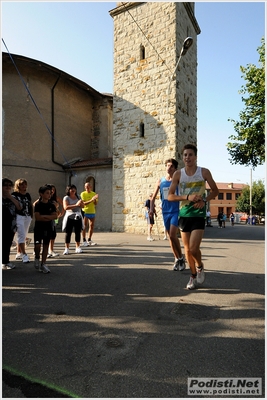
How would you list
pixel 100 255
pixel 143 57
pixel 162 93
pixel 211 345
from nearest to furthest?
pixel 211 345 → pixel 100 255 → pixel 162 93 → pixel 143 57

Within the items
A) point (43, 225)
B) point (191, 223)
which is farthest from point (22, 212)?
point (191, 223)

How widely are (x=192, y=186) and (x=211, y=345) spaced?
2212 millimetres

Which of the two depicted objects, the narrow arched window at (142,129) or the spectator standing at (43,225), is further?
the narrow arched window at (142,129)

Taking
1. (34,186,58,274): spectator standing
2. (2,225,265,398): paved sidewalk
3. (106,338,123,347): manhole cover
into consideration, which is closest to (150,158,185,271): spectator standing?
(2,225,265,398): paved sidewalk

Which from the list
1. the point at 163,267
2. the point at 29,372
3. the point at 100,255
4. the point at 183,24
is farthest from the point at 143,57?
the point at 29,372

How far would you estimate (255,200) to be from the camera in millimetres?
53562

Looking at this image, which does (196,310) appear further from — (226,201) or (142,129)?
(226,201)

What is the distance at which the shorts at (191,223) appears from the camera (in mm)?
4141

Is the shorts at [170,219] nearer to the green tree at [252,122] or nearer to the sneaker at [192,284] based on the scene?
the sneaker at [192,284]

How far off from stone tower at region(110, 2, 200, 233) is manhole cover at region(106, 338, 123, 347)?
11.5m

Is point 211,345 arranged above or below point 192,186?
below

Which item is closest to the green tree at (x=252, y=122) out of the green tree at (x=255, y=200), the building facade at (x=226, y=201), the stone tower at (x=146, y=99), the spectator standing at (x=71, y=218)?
the stone tower at (x=146, y=99)

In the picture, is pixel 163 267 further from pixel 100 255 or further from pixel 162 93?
pixel 162 93

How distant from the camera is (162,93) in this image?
1435cm
